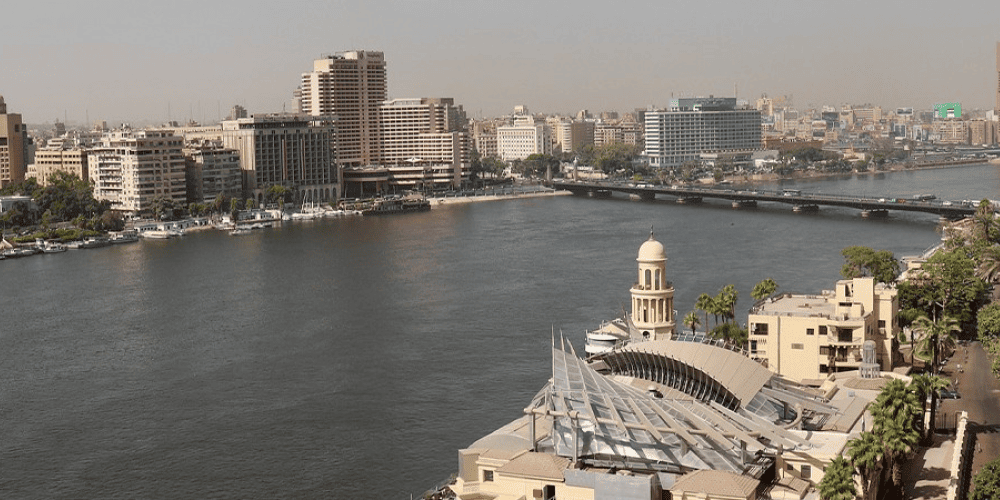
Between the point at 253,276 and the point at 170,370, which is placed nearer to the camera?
the point at 170,370

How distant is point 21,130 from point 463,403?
6922 cm

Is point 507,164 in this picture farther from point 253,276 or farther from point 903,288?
point 903,288

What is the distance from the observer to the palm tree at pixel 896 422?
16434 millimetres

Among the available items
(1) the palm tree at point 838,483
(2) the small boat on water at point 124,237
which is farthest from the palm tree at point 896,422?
(2) the small boat on water at point 124,237

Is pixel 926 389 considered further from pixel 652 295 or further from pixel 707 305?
pixel 707 305

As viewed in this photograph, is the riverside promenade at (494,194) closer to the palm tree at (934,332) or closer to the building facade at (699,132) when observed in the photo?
the building facade at (699,132)

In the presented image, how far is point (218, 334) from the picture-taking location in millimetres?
34812

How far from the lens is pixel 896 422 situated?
655 inches

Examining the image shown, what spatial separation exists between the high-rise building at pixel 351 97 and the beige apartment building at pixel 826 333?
2936 inches

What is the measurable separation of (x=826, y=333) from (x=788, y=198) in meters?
51.3

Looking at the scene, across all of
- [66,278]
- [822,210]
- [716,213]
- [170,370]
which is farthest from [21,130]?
[170,370]

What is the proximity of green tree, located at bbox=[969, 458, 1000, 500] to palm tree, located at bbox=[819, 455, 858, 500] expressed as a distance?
78.7 inches

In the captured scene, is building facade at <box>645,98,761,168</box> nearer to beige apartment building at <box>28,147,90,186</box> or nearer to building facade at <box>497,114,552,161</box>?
building facade at <box>497,114,552,161</box>

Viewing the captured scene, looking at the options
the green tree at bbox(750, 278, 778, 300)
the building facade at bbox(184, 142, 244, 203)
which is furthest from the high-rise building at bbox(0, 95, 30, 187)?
the green tree at bbox(750, 278, 778, 300)
